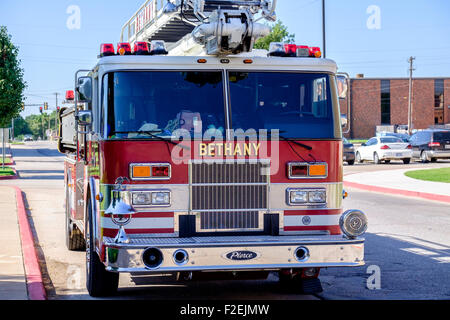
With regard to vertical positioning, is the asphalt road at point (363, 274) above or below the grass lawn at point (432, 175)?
above

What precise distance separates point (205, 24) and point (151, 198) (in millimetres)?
1840

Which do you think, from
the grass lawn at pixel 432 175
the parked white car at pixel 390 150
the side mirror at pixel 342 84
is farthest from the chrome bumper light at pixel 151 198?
the parked white car at pixel 390 150

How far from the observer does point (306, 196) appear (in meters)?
6.96

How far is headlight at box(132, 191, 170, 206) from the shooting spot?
659cm

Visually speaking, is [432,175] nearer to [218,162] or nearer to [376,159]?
[376,159]

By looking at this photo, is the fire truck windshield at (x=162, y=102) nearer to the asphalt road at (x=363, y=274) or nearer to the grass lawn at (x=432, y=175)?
the asphalt road at (x=363, y=274)

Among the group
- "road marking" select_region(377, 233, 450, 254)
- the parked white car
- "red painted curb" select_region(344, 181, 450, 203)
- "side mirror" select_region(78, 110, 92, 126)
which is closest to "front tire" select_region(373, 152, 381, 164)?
the parked white car

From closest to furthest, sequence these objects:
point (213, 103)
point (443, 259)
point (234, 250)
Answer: point (234, 250), point (213, 103), point (443, 259)

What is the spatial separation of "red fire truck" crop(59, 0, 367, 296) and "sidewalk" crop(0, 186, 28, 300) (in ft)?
2.79

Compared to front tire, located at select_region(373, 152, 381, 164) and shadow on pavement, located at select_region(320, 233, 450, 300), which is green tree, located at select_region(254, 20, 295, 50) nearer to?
front tire, located at select_region(373, 152, 381, 164)

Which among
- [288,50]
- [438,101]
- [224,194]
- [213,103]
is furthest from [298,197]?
[438,101]

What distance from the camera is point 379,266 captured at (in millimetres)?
9320

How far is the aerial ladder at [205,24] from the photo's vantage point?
22.5 ft

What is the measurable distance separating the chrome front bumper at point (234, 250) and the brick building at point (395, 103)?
263 ft
